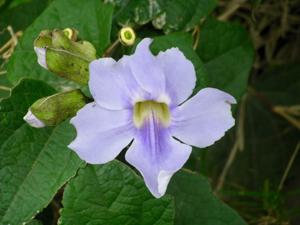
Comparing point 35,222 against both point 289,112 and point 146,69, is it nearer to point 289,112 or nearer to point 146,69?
point 146,69

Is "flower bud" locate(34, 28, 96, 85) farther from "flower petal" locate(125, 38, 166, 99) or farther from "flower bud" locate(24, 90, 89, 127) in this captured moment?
"flower petal" locate(125, 38, 166, 99)

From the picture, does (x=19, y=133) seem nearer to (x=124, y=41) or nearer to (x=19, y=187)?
(x=19, y=187)

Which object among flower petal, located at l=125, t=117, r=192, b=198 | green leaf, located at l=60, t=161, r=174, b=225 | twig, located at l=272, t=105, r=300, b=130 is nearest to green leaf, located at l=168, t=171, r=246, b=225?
green leaf, located at l=60, t=161, r=174, b=225

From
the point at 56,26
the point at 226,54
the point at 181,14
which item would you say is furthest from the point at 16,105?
the point at 226,54

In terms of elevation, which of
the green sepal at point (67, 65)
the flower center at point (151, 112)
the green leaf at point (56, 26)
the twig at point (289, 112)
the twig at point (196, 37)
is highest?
the green sepal at point (67, 65)

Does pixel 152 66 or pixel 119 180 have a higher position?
pixel 152 66

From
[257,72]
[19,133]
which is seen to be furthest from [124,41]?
[257,72]

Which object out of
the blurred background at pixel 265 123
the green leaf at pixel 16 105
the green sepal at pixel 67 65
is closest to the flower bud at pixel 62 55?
the green sepal at pixel 67 65

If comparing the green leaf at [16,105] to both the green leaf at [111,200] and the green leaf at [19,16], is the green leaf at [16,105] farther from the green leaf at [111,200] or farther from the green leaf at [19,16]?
the green leaf at [19,16]
